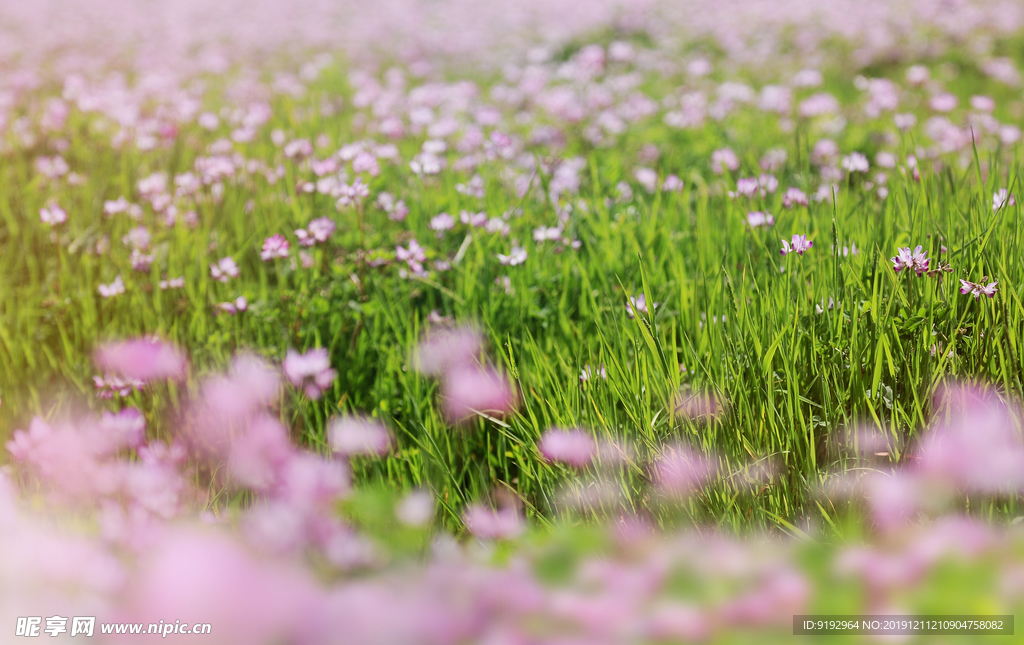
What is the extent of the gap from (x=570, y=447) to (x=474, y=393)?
27 centimetres

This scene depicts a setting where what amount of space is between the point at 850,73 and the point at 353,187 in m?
5.93

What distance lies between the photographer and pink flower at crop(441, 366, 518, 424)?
5.41 ft

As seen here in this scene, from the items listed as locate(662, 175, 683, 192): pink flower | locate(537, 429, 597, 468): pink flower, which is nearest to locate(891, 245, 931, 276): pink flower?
locate(537, 429, 597, 468): pink flower

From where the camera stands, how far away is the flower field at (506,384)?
672 mm

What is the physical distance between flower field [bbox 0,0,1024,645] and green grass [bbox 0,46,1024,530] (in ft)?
0.05

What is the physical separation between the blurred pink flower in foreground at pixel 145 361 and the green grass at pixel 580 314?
0.09m

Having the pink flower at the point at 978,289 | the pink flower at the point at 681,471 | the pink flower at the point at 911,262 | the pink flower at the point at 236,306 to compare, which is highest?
the pink flower at the point at 911,262

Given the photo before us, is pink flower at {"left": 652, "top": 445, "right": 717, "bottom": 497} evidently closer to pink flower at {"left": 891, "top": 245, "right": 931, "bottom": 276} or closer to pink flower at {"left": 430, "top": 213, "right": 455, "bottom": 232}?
pink flower at {"left": 891, "top": 245, "right": 931, "bottom": 276}

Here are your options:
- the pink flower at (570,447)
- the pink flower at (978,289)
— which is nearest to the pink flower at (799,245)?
the pink flower at (978,289)

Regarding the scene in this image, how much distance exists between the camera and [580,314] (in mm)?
2166

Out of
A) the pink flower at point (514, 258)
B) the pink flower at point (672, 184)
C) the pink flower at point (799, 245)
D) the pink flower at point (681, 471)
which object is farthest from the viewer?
the pink flower at point (672, 184)

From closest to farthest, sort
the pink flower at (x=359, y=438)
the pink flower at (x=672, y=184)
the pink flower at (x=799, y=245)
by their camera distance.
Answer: the pink flower at (x=359, y=438) → the pink flower at (x=799, y=245) → the pink flower at (x=672, y=184)

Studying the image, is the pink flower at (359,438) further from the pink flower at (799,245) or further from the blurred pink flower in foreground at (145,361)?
the pink flower at (799,245)

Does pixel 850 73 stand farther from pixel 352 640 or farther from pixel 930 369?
pixel 352 640
